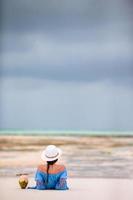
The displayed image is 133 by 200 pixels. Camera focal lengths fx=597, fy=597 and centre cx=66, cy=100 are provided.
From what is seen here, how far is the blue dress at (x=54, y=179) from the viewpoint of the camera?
10.1 feet

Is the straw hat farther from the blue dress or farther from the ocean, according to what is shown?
the ocean

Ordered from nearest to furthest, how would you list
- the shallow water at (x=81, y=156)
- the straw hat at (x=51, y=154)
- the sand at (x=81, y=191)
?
the sand at (x=81, y=191) < the straw hat at (x=51, y=154) < the shallow water at (x=81, y=156)

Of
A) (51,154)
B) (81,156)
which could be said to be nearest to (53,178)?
(51,154)

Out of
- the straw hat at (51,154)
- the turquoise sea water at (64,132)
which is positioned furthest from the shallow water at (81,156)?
the straw hat at (51,154)

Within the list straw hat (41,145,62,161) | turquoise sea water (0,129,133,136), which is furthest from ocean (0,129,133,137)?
straw hat (41,145,62,161)

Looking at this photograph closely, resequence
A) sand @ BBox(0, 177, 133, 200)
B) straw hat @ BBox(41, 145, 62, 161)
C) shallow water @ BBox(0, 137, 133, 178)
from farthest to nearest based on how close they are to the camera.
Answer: shallow water @ BBox(0, 137, 133, 178), straw hat @ BBox(41, 145, 62, 161), sand @ BBox(0, 177, 133, 200)

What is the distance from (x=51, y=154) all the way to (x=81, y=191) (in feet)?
0.81

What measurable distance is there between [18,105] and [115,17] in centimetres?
75

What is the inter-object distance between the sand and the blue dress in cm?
4

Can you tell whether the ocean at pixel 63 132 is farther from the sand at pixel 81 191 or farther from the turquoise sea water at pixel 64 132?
the sand at pixel 81 191

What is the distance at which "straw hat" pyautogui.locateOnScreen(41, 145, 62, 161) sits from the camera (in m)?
3.11

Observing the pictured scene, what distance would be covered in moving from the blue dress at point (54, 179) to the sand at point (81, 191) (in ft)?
0.12

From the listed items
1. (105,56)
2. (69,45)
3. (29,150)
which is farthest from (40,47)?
(29,150)

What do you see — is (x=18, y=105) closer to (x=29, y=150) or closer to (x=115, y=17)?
(x=29, y=150)
